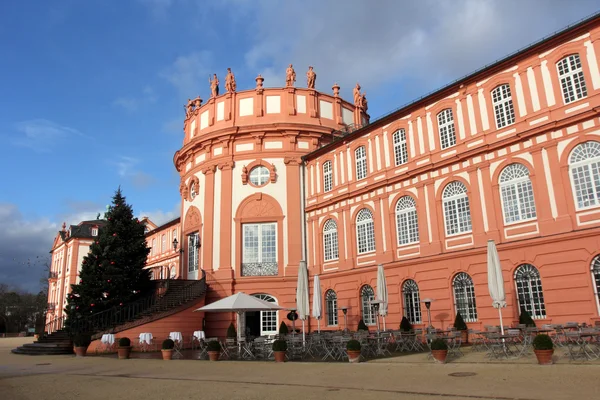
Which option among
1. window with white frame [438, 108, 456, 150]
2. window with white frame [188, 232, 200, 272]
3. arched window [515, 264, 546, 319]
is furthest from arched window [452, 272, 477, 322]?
window with white frame [188, 232, 200, 272]

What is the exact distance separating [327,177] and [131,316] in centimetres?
1274

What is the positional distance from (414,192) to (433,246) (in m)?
2.73

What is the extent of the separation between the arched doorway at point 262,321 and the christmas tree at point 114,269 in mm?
6068

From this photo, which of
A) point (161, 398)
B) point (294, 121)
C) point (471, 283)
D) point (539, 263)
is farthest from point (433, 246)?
point (161, 398)

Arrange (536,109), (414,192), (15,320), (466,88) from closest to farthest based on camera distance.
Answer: (536,109)
(466,88)
(414,192)
(15,320)

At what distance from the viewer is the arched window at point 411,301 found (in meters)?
21.6

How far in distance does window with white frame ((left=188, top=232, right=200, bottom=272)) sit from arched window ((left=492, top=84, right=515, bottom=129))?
59.9 ft

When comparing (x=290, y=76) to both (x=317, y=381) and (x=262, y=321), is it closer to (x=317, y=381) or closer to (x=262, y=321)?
(x=262, y=321)

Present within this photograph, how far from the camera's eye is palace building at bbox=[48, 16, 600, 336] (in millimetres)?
17078

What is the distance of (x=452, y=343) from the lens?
672 inches

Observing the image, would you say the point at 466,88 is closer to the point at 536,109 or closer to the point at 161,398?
the point at 536,109

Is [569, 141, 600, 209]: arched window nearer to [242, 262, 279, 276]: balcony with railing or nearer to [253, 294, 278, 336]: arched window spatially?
[242, 262, 279, 276]: balcony with railing

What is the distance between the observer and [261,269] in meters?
27.9

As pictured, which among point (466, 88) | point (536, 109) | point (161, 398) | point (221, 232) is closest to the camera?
point (161, 398)
